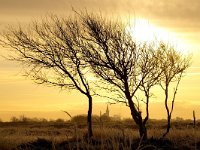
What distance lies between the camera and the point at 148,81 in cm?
2450

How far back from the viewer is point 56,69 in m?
26.2

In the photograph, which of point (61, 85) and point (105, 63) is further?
point (61, 85)

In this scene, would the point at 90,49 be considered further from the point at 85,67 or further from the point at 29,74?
the point at 29,74

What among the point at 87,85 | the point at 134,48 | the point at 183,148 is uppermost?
the point at 134,48

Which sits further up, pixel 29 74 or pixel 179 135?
pixel 29 74

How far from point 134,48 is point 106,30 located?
1.66 metres

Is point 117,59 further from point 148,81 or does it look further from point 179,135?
point 179,135

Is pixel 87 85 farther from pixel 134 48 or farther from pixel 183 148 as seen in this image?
pixel 183 148

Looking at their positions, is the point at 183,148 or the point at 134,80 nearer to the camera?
the point at 183,148

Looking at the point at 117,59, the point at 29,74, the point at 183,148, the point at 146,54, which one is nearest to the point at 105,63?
the point at 117,59

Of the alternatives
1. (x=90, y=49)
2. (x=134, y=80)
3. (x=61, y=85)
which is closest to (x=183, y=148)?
(x=134, y=80)

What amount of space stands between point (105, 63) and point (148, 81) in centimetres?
242

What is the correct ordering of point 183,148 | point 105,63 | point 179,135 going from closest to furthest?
point 183,148 → point 105,63 → point 179,135

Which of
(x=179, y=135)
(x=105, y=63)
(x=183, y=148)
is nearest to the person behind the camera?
(x=183, y=148)
